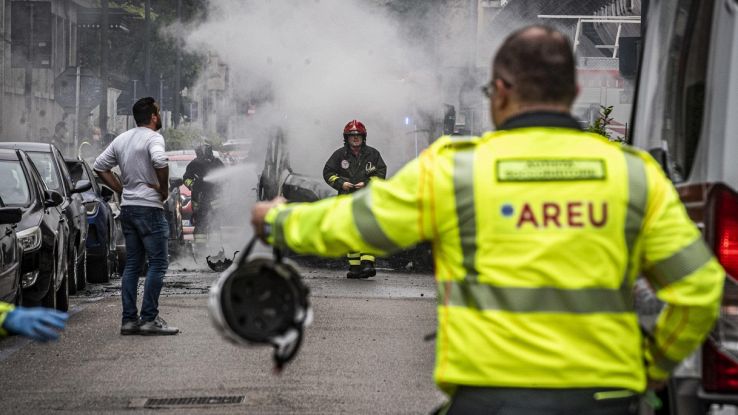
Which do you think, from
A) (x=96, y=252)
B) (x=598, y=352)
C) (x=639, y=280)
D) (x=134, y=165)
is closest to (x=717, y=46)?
(x=639, y=280)

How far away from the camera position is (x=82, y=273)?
15.7m

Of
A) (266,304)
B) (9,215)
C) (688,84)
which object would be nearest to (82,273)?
(9,215)

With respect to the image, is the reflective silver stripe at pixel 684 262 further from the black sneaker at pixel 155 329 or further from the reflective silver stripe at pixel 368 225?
the black sneaker at pixel 155 329

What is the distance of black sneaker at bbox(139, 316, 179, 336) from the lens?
10852 millimetres

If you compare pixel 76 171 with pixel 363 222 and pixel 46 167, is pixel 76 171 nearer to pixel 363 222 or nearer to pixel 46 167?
pixel 46 167

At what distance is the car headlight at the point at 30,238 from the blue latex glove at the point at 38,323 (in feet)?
22.8

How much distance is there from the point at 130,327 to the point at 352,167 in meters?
6.32

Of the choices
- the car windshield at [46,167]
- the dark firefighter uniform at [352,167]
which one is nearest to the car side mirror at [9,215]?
the car windshield at [46,167]

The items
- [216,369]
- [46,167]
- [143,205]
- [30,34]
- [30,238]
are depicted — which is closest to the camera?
[216,369]

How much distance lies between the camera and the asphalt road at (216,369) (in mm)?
7887

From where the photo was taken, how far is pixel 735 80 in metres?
4.58

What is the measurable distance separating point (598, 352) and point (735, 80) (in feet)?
4.95

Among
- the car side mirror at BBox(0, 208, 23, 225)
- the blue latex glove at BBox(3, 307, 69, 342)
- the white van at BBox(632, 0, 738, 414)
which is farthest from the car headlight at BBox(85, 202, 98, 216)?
the blue latex glove at BBox(3, 307, 69, 342)

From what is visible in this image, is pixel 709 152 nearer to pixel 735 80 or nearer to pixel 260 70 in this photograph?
pixel 735 80
